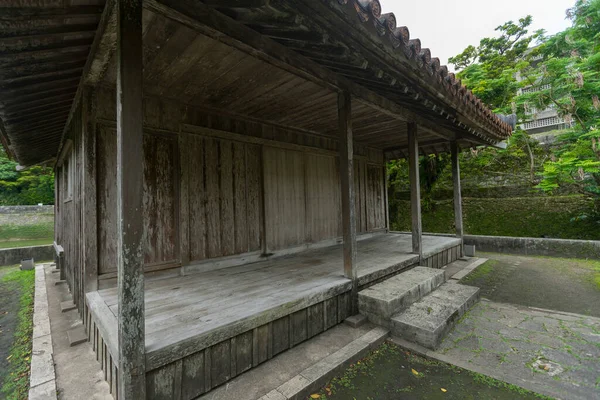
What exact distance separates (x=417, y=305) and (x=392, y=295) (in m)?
0.39

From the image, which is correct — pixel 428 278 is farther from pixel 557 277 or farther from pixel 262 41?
pixel 262 41

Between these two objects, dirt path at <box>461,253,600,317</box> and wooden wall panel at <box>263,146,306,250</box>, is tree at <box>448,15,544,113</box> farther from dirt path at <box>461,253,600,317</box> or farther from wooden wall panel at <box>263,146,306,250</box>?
wooden wall panel at <box>263,146,306,250</box>

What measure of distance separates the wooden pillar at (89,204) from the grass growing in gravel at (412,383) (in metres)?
2.53

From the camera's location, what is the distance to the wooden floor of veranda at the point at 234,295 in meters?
1.90

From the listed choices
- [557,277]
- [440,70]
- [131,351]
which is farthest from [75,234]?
[557,277]

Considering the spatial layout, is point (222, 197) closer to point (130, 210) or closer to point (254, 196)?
point (254, 196)

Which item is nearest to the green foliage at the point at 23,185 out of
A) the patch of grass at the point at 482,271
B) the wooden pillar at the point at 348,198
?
the wooden pillar at the point at 348,198

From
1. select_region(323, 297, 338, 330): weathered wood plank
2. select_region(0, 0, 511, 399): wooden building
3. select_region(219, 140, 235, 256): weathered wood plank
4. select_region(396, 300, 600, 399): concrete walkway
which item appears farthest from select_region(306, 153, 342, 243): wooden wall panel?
select_region(396, 300, 600, 399): concrete walkway

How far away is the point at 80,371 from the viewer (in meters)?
2.17

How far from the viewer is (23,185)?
17750 millimetres

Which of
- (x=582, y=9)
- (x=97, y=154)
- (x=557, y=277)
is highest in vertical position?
(x=582, y=9)

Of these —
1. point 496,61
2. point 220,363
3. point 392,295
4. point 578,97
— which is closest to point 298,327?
point 220,363

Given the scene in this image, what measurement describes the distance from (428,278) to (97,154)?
172 inches

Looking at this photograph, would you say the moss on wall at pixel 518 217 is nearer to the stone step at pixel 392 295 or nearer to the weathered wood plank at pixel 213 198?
the stone step at pixel 392 295
